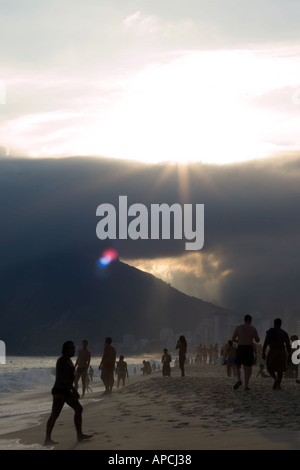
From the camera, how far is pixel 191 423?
13.8 m

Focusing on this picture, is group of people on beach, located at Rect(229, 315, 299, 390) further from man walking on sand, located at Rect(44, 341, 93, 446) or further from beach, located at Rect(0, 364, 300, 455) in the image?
man walking on sand, located at Rect(44, 341, 93, 446)

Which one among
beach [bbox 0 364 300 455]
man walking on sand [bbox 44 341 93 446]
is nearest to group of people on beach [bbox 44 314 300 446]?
man walking on sand [bbox 44 341 93 446]

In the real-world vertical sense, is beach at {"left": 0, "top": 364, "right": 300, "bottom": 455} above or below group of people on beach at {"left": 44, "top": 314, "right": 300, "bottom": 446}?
below

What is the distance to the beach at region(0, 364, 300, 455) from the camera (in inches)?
448

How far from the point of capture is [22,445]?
13.3 m

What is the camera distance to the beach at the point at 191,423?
11.4 m

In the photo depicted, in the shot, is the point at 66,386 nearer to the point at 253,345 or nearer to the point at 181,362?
the point at 253,345

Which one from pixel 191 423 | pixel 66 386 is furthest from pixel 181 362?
pixel 66 386

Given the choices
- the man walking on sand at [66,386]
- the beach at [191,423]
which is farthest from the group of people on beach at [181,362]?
the beach at [191,423]
